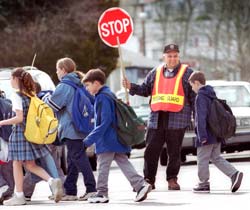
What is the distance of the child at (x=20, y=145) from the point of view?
14.5 metres

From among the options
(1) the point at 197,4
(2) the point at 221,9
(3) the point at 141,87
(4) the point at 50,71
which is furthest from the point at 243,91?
(1) the point at 197,4

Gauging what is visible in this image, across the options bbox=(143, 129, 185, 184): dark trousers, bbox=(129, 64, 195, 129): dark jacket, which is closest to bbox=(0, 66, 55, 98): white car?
bbox=(129, 64, 195, 129): dark jacket

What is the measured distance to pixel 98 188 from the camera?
14.2m

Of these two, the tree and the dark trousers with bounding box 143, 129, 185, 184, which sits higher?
the tree

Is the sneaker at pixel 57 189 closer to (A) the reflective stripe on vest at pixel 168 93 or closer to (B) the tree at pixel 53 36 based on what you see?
(A) the reflective stripe on vest at pixel 168 93

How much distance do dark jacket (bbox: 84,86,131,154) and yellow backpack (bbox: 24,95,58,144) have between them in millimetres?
619

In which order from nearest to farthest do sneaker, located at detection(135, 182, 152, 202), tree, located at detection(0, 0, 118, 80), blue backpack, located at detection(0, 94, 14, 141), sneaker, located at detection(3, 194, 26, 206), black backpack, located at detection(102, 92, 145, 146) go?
sneaker, located at detection(135, 182, 152, 202)
black backpack, located at detection(102, 92, 145, 146)
sneaker, located at detection(3, 194, 26, 206)
blue backpack, located at detection(0, 94, 14, 141)
tree, located at detection(0, 0, 118, 80)

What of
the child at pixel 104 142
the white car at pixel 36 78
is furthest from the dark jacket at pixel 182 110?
the white car at pixel 36 78

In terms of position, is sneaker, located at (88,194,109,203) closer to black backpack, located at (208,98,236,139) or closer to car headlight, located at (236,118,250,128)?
black backpack, located at (208,98,236,139)

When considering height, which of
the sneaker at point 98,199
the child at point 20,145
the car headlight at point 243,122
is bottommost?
the sneaker at point 98,199

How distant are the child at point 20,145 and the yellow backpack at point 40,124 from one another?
8 centimetres

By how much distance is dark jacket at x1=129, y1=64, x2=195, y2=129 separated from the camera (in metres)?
15.7

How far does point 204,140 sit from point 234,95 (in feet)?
29.2

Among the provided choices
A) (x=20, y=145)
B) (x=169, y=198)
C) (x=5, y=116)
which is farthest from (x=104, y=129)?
(x=5, y=116)
